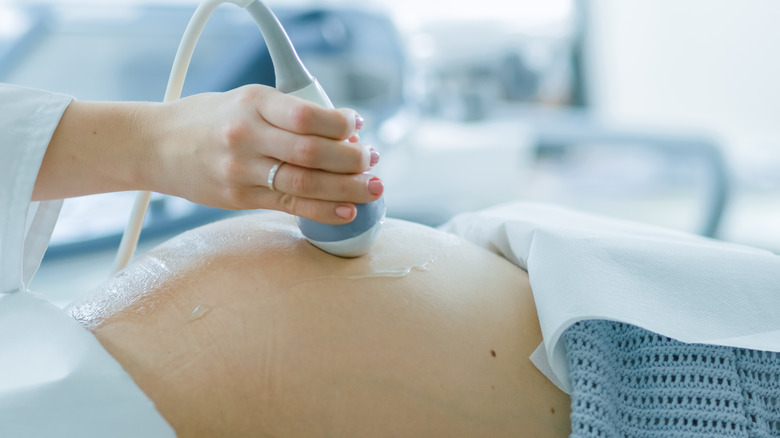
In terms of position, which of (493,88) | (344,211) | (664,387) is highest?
(344,211)

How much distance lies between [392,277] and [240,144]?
0.20m

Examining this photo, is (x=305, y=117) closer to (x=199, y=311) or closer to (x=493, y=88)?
(x=199, y=311)

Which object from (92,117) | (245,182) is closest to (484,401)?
(245,182)

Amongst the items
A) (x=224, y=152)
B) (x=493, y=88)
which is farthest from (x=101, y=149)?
(x=493, y=88)

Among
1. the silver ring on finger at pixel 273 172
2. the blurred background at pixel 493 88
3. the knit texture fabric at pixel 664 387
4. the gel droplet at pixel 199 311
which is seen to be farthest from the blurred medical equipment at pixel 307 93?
the blurred background at pixel 493 88

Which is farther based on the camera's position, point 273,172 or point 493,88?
point 493,88

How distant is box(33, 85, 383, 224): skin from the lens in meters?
0.53

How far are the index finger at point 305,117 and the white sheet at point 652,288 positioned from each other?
0.82ft

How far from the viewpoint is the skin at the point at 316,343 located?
0.57 metres

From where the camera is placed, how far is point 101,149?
0.63 m

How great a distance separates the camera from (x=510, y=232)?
766 millimetres

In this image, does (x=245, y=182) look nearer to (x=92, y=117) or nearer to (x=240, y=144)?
(x=240, y=144)

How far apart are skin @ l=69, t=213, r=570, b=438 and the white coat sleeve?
0.02 m

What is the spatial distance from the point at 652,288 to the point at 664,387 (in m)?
0.09
